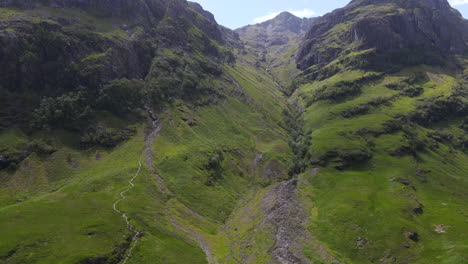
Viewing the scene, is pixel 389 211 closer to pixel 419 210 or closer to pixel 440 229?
pixel 419 210

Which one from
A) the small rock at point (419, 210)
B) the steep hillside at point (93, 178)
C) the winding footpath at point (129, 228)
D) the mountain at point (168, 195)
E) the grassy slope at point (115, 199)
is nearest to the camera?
the grassy slope at point (115, 199)

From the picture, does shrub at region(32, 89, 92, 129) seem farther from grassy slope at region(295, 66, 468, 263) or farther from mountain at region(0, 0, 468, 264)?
grassy slope at region(295, 66, 468, 263)

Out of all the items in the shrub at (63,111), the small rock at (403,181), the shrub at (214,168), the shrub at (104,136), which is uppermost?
the shrub at (63,111)

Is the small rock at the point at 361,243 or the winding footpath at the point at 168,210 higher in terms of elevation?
the winding footpath at the point at 168,210

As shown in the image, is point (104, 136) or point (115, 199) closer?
point (115, 199)

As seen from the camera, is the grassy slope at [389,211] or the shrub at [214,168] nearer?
the grassy slope at [389,211]

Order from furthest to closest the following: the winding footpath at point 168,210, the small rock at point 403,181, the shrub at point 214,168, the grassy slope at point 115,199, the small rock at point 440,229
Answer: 1. the small rock at point 403,181
2. the shrub at point 214,168
3. the small rock at point 440,229
4. the winding footpath at point 168,210
5. the grassy slope at point 115,199

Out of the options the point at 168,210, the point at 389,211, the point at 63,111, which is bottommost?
the point at 389,211

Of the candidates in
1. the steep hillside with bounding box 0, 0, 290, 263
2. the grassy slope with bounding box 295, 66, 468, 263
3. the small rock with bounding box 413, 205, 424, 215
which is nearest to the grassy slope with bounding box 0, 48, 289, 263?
the steep hillside with bounding box 0, 0, 290, 263

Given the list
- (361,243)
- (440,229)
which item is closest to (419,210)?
(440,229)

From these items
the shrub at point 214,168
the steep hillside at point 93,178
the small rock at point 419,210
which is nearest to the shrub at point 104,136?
the steep hillside at point 93,178

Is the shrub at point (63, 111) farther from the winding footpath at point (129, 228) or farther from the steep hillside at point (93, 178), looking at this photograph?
the winding footpath at point (129, 228)

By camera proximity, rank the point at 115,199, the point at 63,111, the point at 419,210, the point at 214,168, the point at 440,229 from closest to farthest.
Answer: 1. the point at 115,199
2. the point at 440,229
3. the point at 419,210
4. the point at 63,111
5. the point at 214,168

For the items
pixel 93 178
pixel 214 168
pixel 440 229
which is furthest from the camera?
pixel 214 168
